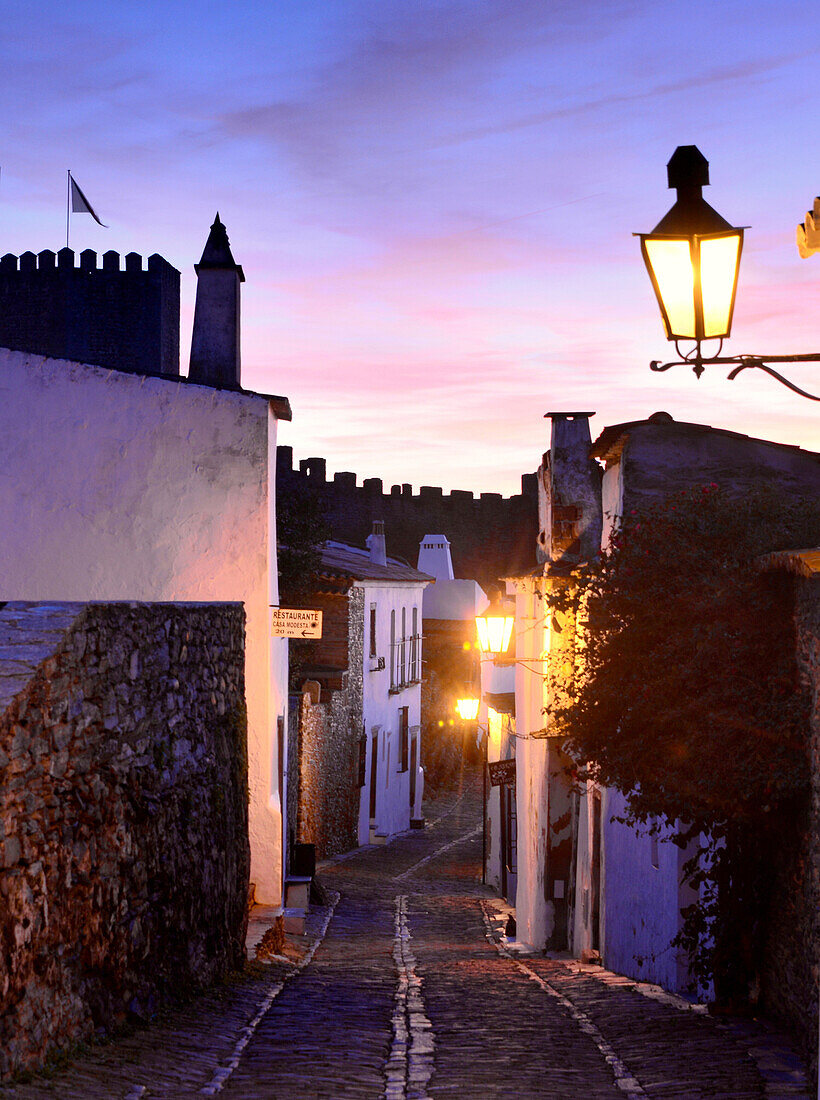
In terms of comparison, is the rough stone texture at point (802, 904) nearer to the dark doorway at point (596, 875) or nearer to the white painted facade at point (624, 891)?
the white painted facade at point (624, 891)

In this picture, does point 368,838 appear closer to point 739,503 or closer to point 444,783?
point 444,783

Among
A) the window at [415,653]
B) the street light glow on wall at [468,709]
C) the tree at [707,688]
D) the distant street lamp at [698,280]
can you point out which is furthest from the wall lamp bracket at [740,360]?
the window at [415,653]

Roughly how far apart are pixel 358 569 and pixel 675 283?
2115cm

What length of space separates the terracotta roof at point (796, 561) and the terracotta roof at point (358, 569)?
51.6 feet

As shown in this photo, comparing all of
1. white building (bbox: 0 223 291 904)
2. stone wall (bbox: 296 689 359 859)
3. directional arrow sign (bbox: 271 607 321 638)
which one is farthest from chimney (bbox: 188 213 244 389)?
stone wall (bbox: 296 689 359 859)

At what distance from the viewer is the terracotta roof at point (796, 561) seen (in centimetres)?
628

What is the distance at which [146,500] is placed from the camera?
1230 centimetres

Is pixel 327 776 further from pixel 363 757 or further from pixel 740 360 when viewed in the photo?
Result: pixel 740 360

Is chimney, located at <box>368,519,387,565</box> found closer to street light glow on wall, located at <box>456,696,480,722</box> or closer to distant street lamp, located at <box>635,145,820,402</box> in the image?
street light glow on wall, located at <box>456,696,480,722</box>

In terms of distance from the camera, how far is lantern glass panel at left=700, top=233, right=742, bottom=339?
4.73m

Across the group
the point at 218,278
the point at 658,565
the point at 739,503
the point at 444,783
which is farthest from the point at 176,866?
the point at 444,783

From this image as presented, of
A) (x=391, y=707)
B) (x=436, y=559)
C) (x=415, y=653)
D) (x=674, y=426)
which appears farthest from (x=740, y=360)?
(x=436, y=559)

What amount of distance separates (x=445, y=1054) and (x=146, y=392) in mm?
7774

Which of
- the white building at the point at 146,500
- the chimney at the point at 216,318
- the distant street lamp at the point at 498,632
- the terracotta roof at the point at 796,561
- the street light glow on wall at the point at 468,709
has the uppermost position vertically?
the chimney at the point at 216,318
